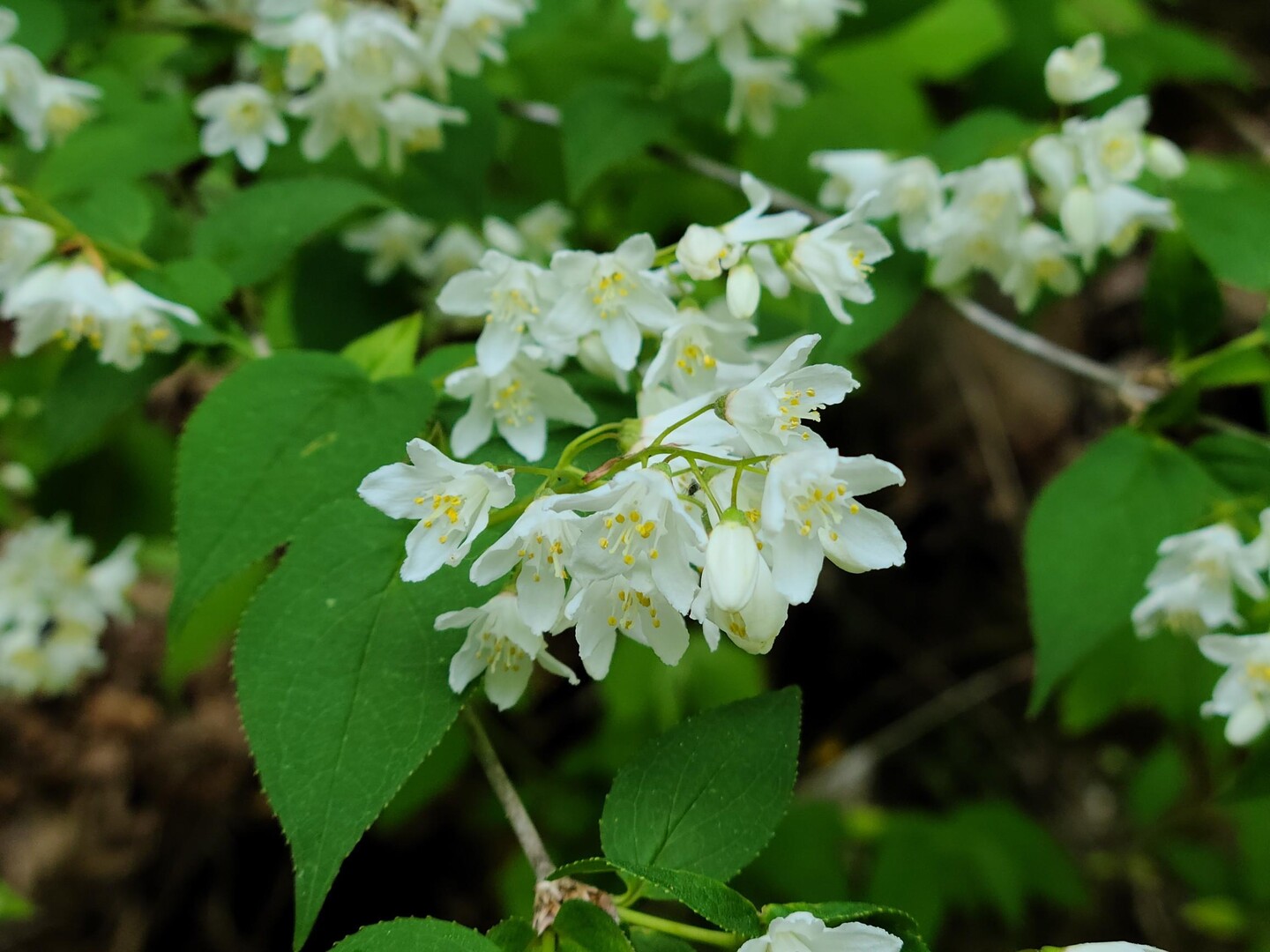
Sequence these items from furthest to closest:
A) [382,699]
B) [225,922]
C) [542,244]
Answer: [225,922] < [542,244] < [382,699]

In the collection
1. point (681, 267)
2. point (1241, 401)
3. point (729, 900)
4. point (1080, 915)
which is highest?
point (681, 267)

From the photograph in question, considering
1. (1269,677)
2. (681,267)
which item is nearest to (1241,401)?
(1269,677)

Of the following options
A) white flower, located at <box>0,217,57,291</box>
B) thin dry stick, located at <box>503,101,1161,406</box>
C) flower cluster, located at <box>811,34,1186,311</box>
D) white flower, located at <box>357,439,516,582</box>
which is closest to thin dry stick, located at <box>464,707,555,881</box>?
white flower, located at <box>357,439,516,582</box>

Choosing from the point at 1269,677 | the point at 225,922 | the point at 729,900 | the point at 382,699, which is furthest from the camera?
the point at 225,922

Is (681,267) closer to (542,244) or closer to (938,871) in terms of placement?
(542,244)

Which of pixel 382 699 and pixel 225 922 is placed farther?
pixel 225 922

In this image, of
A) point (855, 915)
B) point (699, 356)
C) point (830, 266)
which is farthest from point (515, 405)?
point (855, 915)
